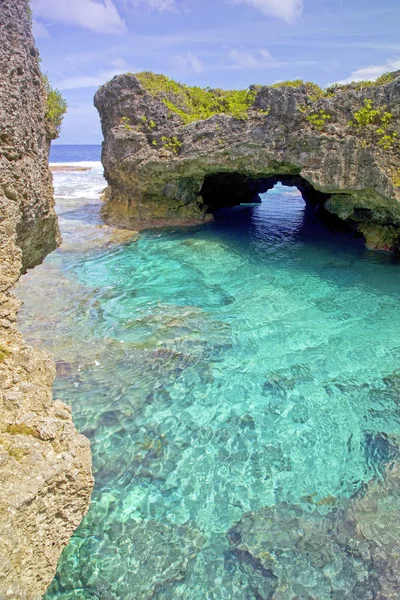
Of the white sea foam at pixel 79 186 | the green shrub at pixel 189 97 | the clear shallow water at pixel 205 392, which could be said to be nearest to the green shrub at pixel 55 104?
the clear shallow water at pixel 205 392

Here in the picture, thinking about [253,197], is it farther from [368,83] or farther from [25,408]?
[25,408]

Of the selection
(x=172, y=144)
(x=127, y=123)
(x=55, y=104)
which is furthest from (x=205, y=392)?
(x=127, y=123)

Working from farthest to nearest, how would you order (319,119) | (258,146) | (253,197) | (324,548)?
(253,197) → (258,146) → (319,119) → (324,548)

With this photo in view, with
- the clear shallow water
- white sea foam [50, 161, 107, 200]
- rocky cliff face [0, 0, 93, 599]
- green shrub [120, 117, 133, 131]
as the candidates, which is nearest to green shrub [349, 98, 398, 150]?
the clear shallow water

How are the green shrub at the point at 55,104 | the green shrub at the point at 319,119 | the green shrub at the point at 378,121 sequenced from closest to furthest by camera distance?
the green shrub at the point at 55,104
the green shrub at the point at 378,121
the green shrub at the point at 319,119

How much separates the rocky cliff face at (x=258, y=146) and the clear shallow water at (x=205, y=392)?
120 inches

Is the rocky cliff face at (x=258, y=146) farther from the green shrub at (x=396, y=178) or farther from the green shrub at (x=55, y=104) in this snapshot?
the green shrub at (x=55, y=104)


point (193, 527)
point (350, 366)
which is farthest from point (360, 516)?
point (350, 366)

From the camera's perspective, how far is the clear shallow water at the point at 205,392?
213 inches

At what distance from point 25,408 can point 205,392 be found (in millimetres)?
4805

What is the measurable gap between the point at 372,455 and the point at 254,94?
1515 centimetres

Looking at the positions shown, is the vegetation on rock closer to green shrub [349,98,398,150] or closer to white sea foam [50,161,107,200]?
green shrub [349,98,398,150]

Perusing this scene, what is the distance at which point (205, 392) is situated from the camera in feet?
27.5

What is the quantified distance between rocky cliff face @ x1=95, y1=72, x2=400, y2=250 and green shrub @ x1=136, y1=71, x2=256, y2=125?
0.22 ft
